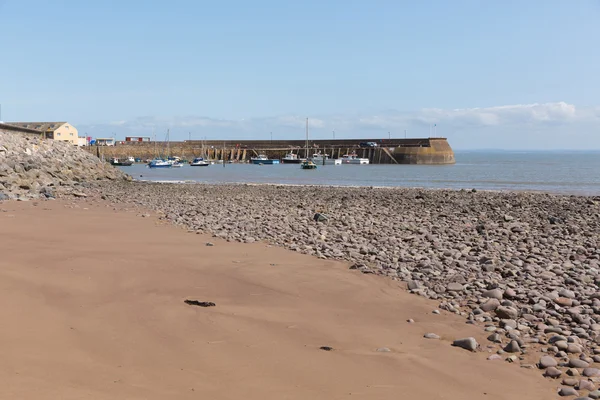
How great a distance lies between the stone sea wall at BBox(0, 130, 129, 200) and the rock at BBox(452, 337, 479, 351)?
58.6 feet

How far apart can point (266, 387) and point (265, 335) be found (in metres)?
1.40

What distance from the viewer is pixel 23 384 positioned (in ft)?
14.9

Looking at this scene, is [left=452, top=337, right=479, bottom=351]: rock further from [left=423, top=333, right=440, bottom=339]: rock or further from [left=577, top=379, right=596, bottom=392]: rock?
[left=577, top=379, right=596, bottom=392]: rock

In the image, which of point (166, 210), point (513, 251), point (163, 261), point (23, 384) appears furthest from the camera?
point (166, 210)

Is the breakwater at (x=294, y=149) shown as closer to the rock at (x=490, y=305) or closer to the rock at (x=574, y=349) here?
the rock at (x=490, y=305)

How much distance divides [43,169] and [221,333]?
26672 millimetres

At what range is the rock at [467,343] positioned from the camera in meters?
5.93

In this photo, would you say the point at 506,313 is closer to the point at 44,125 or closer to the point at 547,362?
the point at 547,362

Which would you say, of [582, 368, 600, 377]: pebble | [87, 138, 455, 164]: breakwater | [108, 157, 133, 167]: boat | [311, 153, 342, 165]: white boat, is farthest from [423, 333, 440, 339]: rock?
[108, 157, 133, 167]: boat

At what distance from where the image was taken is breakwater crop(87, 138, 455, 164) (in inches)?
4486

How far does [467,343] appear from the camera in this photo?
5973 millimetres

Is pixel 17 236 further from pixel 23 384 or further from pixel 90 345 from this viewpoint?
pixel 23 384

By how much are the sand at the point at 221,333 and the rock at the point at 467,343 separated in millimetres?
149

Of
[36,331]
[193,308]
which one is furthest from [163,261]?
[36,331]
